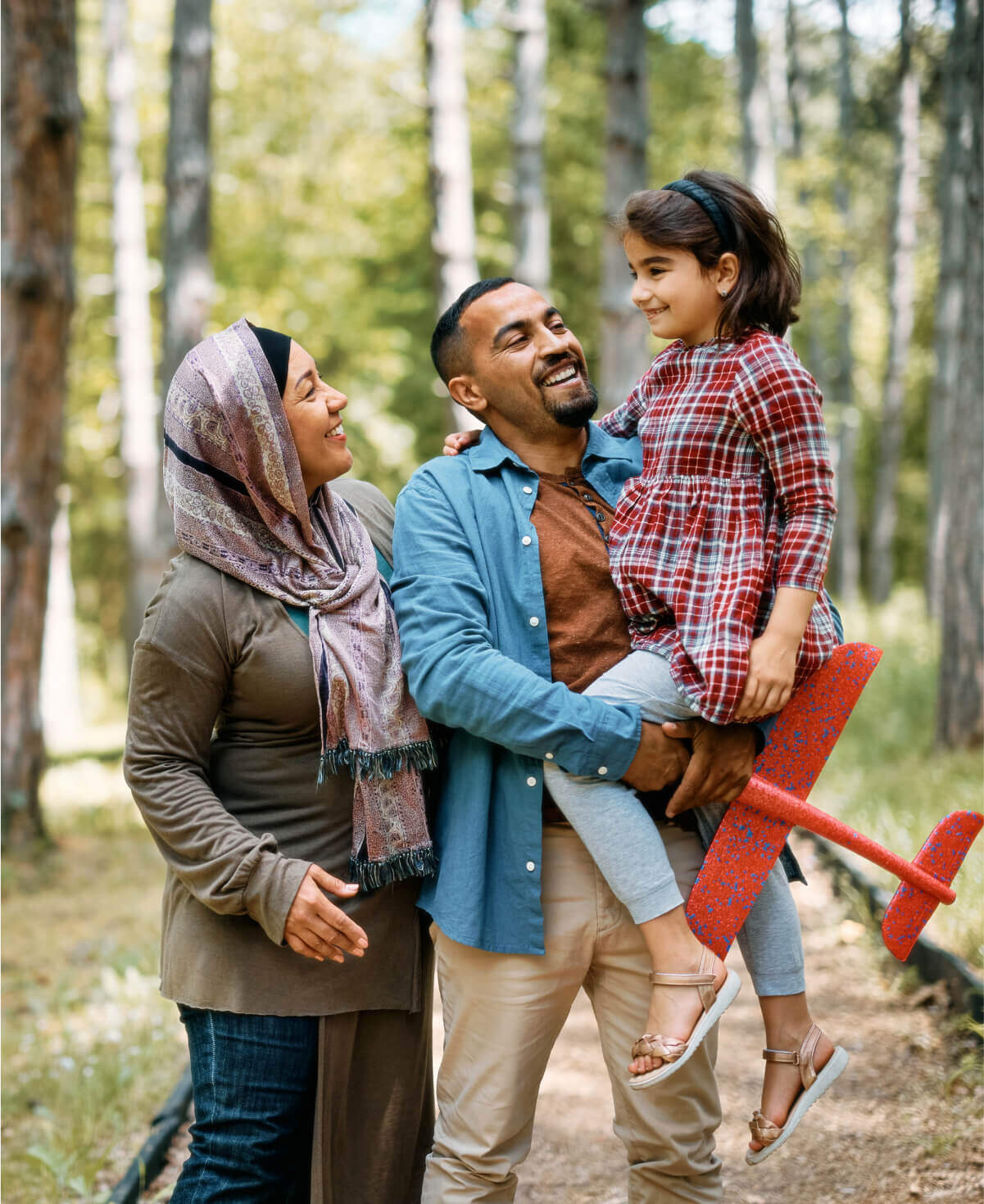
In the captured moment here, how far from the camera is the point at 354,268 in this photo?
1983cm

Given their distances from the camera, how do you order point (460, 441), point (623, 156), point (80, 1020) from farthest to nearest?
point (623, 156) < point (80, 1020) < point (460, 441)

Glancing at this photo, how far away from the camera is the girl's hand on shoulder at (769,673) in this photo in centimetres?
248

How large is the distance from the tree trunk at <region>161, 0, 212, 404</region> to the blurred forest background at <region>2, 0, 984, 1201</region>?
3 cm

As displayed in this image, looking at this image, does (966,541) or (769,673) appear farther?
(966,541)

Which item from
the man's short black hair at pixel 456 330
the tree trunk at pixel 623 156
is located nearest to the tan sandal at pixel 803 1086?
the man's short black hair at pixel 456 330

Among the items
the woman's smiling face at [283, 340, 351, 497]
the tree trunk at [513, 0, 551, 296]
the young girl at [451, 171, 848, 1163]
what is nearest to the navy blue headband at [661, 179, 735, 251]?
the young girl at [451, 171, 848, 1163]

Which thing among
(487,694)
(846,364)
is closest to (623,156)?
(487,694)

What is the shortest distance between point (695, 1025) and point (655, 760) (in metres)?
0.54

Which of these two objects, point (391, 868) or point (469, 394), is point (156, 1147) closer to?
point (391, 868)

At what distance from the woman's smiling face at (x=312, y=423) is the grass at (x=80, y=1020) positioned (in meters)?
2.27

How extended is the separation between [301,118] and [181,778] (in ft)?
68.2

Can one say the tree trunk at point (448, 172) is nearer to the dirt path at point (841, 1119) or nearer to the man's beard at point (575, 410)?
the dirt path at point (841, 1119)

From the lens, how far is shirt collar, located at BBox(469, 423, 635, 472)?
282 centimetres

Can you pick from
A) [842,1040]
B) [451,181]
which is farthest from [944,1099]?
[451,181]
